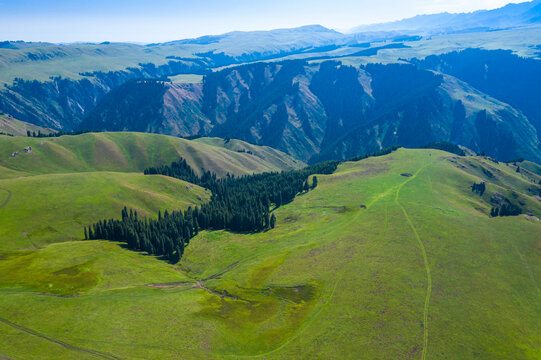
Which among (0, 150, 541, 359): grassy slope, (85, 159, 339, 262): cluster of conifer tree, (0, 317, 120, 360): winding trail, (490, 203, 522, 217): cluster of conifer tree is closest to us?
(0, 317, 120, 360): winding trail

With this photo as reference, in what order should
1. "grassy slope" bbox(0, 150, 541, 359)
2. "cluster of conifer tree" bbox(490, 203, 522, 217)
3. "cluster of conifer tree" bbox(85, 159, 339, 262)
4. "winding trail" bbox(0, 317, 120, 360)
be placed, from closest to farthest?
"winding trail" bbox(0, 317, 120, 360) < "grassy slope" bbox(0, 150, 541, 359) < "cluster of conifer tree" bbox(85, 159, 339, 262) < "cluster of conifer tree" bbox(490, 203, 522, 217)

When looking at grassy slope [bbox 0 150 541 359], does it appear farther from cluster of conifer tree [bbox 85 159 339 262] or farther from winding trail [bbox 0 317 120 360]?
cluster of conifer tree [bbox 85 159 339 262]

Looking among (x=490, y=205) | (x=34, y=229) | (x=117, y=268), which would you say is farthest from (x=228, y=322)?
(x=490, y=205)

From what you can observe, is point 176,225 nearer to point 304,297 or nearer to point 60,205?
point 60,205

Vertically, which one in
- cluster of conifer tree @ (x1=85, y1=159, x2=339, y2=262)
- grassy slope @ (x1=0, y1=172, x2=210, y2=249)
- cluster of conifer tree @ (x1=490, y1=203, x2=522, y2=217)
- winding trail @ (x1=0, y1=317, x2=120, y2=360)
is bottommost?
cluster of conifer tree @ (x1=490, y1=203, x2=522, y2=217)

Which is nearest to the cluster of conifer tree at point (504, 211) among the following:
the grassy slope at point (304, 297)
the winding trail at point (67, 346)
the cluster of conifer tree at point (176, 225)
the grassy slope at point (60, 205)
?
the grassy slope at point (304, 297)

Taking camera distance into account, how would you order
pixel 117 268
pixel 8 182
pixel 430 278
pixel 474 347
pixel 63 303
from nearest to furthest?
pixel 474 347, pixel 63 303, pixel 430 278, pixel 117 268, pixel 8 182

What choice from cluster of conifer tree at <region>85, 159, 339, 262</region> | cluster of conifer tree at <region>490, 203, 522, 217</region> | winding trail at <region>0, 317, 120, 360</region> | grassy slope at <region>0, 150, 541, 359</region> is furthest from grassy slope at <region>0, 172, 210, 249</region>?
cluster of conifer tree at <region>490, 203, 522, 217</region>

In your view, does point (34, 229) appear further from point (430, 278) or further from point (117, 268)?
point (430, 278)
